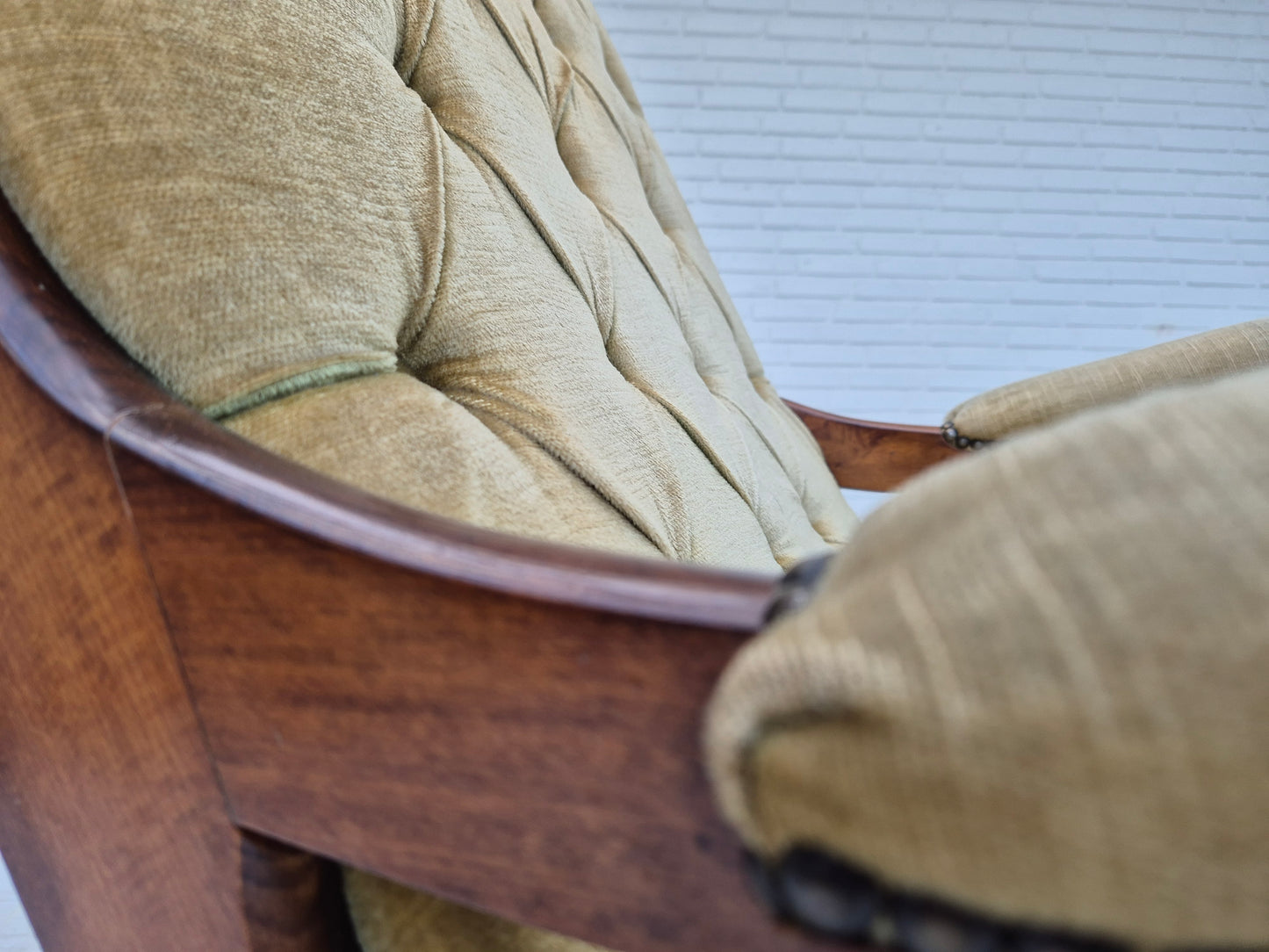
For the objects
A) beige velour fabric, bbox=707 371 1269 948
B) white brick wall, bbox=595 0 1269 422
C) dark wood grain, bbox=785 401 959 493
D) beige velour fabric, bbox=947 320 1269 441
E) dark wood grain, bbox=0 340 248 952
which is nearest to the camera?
beige velour fabric, bbox=707 371 1269 948

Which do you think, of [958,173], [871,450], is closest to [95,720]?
[871,450]

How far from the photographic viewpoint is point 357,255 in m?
0.31

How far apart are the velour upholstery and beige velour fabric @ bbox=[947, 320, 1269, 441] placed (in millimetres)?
349

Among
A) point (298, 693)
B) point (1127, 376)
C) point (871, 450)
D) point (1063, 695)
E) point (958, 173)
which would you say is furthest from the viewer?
point (958, 173)

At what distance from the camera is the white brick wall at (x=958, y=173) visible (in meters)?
2.17

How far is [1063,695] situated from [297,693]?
19 centimetres

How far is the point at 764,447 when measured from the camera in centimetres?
74

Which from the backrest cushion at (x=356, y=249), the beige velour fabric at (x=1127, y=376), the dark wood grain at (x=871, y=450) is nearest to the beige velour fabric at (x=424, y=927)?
the backrest cushion at (x=356, y=249)

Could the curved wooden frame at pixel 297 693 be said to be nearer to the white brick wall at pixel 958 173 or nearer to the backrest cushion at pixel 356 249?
the backrest cushion at pixel 356 249

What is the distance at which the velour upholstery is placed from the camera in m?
0.27

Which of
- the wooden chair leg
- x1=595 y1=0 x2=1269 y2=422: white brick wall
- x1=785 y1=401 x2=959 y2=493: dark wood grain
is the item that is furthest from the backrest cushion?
x1=595 y1=0 x2=1269 y2=422: white brick wall

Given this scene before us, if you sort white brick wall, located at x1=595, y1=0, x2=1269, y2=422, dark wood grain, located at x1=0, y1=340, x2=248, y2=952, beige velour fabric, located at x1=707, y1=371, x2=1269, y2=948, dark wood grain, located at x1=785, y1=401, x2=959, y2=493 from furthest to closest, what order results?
white brick wall, located at x1=595, y1=0, x2=1269, y2=422 < dark wood grain, located at x1=785, y1=401, x2=959, y2=493 < dark wood grain, located at x1=0, y1=340, x2=248, y2=952 < beige velour fabric, located at x1=707, y1=371, x2=1269, y2=948

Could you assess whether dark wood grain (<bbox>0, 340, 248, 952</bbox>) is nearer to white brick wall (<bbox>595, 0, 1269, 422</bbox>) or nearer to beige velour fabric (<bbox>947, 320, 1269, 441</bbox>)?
beige velour fabric (<bbox>947, 320, 1269, 441</bbox>)

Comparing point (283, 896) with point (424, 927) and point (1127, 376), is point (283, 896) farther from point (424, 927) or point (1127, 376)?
point (1127, 376)
